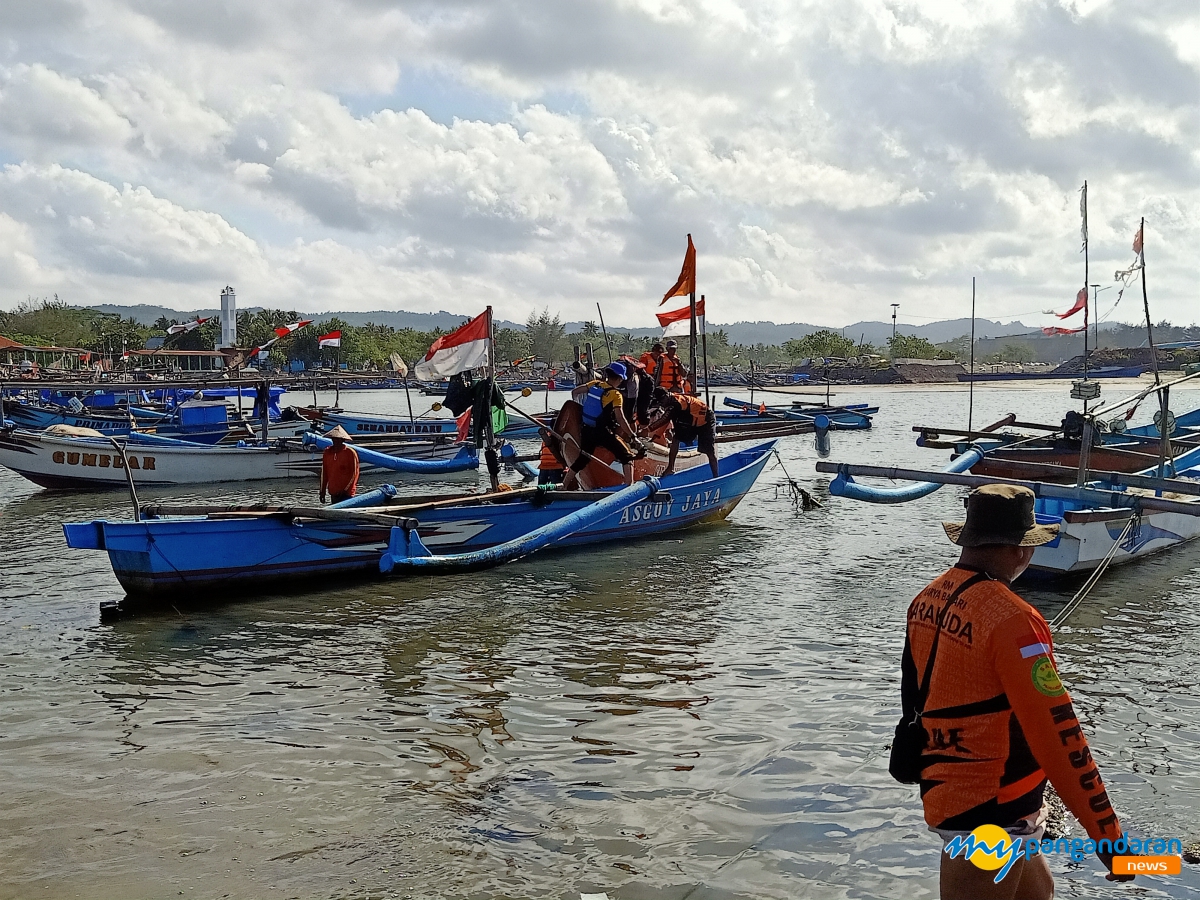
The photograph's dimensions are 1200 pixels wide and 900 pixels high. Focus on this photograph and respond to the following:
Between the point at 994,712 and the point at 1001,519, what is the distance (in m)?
0.60

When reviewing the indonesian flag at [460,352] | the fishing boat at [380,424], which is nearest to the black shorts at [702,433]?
the indonesian flag at [460,352]

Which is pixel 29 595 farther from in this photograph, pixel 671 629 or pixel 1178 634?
pixel 1178 634

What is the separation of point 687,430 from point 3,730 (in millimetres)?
10674

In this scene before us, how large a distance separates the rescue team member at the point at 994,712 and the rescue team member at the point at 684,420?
12.0 m

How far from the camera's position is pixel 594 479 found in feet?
45.5

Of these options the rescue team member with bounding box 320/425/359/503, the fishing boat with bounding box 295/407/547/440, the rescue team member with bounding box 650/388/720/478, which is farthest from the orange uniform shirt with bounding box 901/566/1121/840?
the fishing boat with bounding box 295/407/547/440

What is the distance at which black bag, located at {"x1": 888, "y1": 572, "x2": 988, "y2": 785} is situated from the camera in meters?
3.04

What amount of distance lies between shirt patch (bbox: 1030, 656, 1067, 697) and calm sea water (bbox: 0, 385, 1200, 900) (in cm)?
231

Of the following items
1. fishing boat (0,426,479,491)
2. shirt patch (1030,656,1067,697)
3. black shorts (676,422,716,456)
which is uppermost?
black shorts (676,422,716,456)

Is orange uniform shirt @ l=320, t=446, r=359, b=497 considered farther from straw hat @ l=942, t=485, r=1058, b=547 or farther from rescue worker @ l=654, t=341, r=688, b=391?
straw hat @ l=942, t=485, r=1058, b=547

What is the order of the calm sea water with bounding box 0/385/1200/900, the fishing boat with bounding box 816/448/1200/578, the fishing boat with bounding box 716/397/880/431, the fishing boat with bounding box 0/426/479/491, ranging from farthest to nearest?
the fishing boat with bounding box 716/397/880/431 → the fishing boat with bounding box 0/426/479/491 → the fishing boat with bounding box 816/448/1200/578 → the calm sea water with bounding box 0/385/1200/900

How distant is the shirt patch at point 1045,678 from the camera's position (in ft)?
9.23

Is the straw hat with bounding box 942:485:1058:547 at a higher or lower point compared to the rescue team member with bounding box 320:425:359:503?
higher

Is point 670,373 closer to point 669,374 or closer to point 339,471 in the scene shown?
point 669,374
